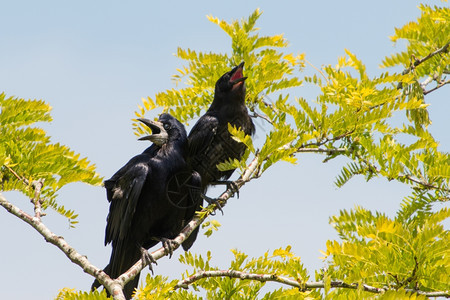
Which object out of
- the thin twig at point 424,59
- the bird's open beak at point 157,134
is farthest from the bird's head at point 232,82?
the thin twig at point 424,59

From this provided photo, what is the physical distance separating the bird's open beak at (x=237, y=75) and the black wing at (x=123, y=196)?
3.57 feet

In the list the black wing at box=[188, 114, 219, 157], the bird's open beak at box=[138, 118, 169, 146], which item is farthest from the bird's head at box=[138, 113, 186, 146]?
the black wing at box=[188, 114, 219, 157]

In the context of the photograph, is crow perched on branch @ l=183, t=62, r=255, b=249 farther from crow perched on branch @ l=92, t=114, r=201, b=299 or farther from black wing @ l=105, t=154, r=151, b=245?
black wing @ l=105, t=154, r=151, b=245

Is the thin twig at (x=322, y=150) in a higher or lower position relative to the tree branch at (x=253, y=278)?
higher

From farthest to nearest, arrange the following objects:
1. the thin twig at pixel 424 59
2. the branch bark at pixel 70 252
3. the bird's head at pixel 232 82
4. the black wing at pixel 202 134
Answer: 1. the black wing at pixel 202 134
2. the bird's head at pixel 232 82
3. the thin twig at pixel 424 59
4. the branch bark at pixel 70 252

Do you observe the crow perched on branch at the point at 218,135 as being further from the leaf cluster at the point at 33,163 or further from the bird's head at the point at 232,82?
the leaf cluster at the point at 33,163

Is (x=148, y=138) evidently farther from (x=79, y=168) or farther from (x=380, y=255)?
(x=380, y=255)

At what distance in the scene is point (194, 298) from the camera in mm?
3656

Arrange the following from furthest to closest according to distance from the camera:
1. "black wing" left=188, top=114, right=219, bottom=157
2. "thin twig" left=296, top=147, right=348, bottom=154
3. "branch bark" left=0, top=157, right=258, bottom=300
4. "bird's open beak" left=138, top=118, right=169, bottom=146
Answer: "black wing" left=188, top=114, right=219, bottom=157 → "bird's open beak" left=138, top=118, right=169, bottom=146 → "thin twig" left=296, top=147, right=348, bottom=154 → "branch bark" left=0, top=157, right=258, bottom=300

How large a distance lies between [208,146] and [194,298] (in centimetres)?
203

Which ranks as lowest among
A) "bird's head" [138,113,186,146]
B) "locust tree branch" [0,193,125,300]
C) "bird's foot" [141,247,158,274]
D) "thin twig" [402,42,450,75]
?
"locust tree branch" [0,193,125,300]

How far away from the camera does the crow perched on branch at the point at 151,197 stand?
4895 millimetres

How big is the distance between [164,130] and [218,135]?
53 centimetres

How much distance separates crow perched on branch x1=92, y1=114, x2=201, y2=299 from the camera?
4895 mm
